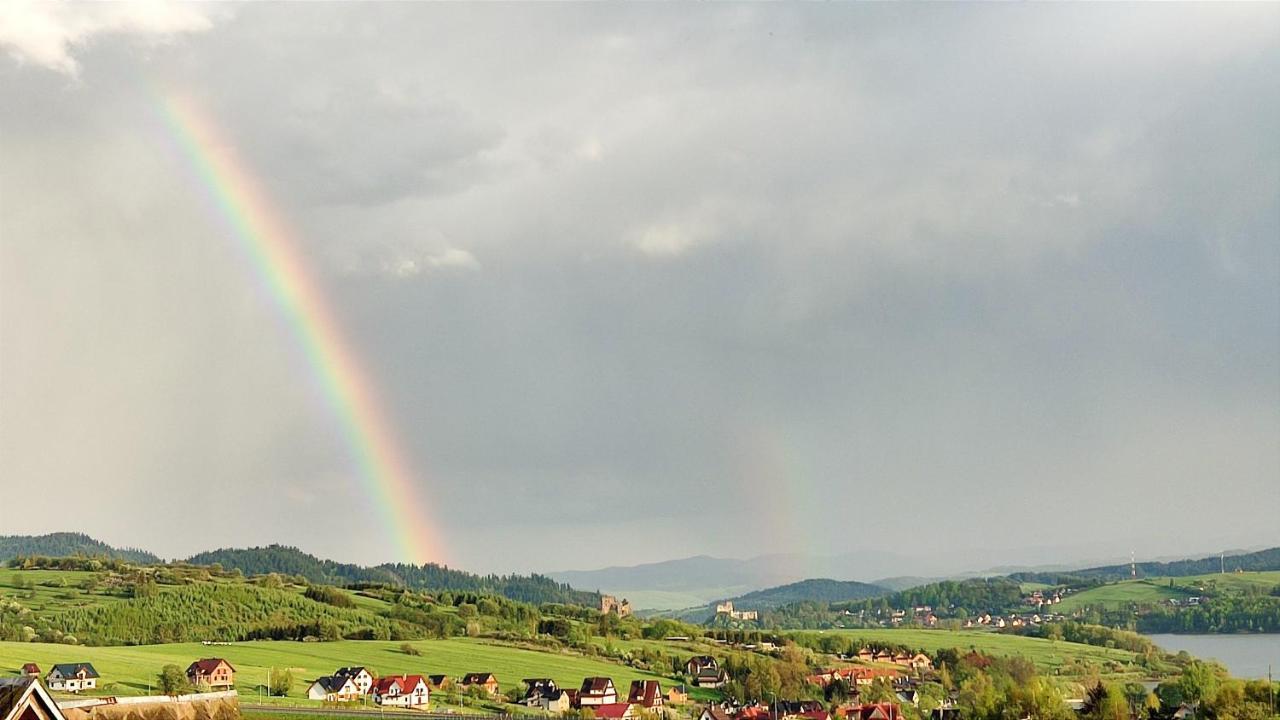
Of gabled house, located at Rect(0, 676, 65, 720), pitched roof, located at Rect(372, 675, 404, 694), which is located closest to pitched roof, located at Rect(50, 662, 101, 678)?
pitched roof, located at Rect(372, 675, 404, 694)

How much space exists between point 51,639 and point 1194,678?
11838cm

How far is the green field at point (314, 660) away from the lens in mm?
109938

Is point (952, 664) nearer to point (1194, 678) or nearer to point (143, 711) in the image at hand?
point (1194, 678)

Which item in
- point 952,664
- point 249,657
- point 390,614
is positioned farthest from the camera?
point 390,614

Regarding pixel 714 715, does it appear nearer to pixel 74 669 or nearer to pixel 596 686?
pixel 596 686

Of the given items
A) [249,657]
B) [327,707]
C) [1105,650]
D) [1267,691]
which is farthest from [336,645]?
[1105,650]

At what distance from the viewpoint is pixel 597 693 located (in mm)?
119938

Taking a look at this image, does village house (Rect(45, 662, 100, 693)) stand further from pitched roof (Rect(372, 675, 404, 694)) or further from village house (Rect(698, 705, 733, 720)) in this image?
village house (Rect(698, 705, 733, 720))

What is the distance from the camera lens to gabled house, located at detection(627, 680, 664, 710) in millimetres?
112881

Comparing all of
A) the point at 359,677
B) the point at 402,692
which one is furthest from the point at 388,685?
the point at 359,677

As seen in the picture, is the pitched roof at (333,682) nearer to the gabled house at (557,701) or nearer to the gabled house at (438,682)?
the gabled house at (438,682)

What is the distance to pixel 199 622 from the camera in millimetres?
165000

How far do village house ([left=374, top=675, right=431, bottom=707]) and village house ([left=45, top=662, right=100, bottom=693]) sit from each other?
23015 mm

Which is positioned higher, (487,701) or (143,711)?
(143,711)
